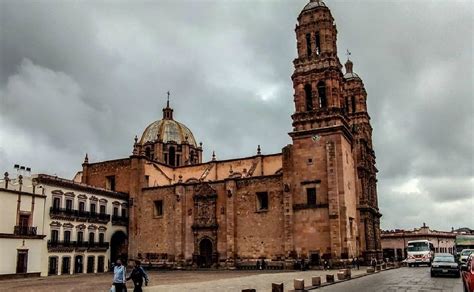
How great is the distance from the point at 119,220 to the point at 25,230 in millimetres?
11910

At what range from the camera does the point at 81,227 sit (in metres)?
39.2

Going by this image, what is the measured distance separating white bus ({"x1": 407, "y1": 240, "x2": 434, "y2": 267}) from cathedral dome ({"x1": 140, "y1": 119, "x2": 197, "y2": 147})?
32.4 m

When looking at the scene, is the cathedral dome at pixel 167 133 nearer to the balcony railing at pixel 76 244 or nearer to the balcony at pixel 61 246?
the balcony railing at pixel 76 244

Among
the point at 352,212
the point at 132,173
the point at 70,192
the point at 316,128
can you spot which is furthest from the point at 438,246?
the point at 70,192

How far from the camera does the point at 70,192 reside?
3866cm

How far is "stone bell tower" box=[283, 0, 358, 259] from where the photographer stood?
117 feet

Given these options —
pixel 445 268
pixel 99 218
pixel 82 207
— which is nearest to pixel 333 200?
pixel 445 268

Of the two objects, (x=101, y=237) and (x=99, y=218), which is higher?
(x=99, y=218)

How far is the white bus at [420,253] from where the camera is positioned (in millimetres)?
37625

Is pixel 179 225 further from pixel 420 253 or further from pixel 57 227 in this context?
pixel 420 253

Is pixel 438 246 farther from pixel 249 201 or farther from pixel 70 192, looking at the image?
pixel 70 192

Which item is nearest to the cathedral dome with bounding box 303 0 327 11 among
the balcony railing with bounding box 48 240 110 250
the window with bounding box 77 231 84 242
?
the window with bounding box 77 231 84 242

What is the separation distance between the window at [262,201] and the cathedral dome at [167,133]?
22531 millimetres

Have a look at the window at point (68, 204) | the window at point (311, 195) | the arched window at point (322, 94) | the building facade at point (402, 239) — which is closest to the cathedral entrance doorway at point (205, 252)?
the window at point (311, 195)
